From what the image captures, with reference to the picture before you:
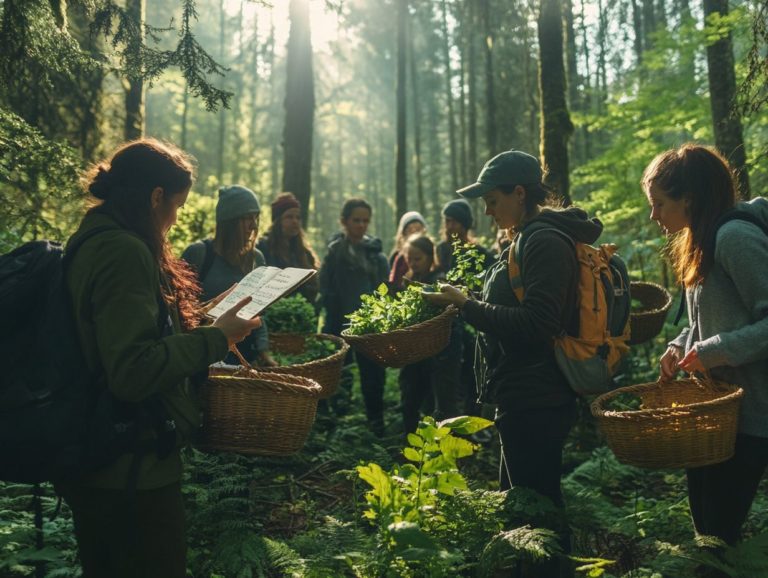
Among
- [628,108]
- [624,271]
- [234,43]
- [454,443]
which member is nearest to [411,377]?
[624,271]

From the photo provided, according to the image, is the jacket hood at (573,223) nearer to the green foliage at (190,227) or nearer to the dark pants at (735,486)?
the dark pants at (735,486)

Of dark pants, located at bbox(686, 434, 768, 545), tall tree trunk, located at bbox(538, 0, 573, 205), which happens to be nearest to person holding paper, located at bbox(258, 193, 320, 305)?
tall tree trunk, located at bbox(538, 0, 573, 205)

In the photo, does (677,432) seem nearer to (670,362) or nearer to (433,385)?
(670,362)

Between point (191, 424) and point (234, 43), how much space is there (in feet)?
147

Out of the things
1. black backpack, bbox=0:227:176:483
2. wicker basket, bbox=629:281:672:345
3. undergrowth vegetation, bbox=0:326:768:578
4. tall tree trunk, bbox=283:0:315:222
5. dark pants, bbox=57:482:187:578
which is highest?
tall tree trunk, bbox=283:0:315:222

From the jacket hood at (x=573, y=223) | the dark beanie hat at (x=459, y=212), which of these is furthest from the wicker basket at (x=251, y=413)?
the dark beanie hat at (x=459, y=212)

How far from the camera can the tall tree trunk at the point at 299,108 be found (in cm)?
1143

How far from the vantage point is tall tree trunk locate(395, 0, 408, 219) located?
21625mm

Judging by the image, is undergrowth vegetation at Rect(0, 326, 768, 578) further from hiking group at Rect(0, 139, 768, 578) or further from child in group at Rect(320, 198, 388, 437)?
child in group at Rect(320, 198, 388, 437)

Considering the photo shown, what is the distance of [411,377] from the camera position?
678 centimetres

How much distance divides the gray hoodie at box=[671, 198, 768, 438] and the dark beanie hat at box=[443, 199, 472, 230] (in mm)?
4597

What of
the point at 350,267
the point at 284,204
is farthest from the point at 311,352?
the point at 350,267

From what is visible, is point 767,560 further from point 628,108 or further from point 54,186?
point 628,108

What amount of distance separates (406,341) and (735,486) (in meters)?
1.90
